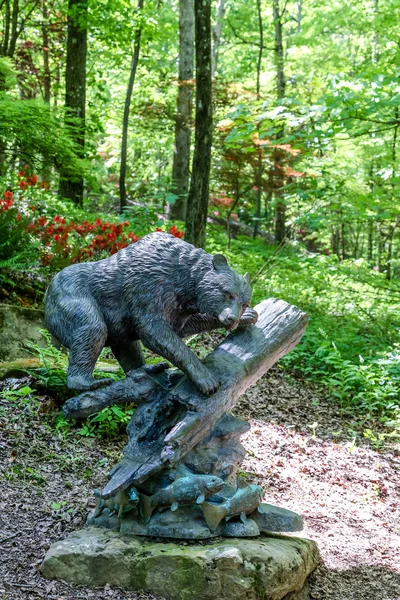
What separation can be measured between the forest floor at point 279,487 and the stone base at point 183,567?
0.08 meters

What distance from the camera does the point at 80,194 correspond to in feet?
35.5

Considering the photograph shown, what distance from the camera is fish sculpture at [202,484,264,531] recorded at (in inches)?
121

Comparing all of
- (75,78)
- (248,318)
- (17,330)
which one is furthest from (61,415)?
(75,78)

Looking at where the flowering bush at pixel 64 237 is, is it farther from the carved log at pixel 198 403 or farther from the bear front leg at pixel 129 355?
the carved log at pixel 198 403

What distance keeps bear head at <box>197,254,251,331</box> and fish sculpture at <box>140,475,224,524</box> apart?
0.84 m

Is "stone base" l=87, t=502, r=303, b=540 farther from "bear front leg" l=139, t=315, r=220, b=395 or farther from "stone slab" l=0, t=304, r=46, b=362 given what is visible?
"stone slab" l=0, t=304, r=46, b=362

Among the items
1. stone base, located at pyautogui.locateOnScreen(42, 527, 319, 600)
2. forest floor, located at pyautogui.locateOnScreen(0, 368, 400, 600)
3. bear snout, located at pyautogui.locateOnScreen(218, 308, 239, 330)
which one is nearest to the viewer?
stone base, located at pyautogui.locateOnScreen(42, 527, 319, 600)

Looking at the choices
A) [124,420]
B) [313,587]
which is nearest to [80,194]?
[124,420]

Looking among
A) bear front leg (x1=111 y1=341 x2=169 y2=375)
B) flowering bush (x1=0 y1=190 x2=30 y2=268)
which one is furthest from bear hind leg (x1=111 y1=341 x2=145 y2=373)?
flowering bush (x1=0 y1=190 x2=30 y2=268)

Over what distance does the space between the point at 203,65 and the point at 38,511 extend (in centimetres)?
559

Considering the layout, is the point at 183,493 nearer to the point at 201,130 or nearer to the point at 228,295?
the point at 228,295

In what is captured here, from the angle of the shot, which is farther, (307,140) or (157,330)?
(307,140)

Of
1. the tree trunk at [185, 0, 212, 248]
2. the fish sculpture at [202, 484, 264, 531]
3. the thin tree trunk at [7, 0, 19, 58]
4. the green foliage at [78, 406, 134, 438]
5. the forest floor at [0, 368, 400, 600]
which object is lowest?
the forest floor at [0, 368, 400, 600]

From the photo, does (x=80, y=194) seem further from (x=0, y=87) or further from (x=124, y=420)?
(x=124, y=420)
